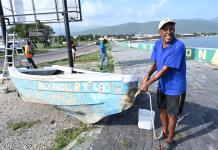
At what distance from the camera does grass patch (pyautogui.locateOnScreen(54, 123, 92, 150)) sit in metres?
4.85

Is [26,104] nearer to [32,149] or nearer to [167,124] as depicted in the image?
[32,149]

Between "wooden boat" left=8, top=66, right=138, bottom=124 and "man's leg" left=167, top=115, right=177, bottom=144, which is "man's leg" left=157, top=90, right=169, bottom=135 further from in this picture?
"wooden boat" left=8, top=66, right=138, bottom=124

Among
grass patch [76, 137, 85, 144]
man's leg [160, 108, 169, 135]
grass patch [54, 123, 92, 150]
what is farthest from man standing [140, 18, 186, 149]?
grass patch [54, 123, 92, 150]

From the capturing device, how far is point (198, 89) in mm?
8500

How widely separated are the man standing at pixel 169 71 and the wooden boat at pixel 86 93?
64cm

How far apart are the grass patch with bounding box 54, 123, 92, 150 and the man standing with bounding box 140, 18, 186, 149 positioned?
5.35 feet

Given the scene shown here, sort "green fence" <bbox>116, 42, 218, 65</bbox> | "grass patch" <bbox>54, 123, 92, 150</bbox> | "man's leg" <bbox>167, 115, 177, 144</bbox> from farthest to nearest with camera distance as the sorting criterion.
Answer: "green fence" <bbox>116, 42, 218, 65</bbox>, "grass patch" <bbox>54, 123, 92, 150</bbox>, "man's leg" <bbox>167, 115, 177, 144</bbox>

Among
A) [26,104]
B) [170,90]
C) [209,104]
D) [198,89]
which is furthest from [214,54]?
[170,90]

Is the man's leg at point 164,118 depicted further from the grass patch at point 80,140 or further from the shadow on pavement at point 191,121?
the grass patch at point 80,140

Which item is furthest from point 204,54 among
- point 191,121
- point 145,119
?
point 145,119

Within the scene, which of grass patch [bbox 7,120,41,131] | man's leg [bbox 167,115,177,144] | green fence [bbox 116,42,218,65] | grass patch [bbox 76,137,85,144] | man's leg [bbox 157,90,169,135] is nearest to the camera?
man's leg [bbox 167,115,177,144]

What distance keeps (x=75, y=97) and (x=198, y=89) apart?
183 inches

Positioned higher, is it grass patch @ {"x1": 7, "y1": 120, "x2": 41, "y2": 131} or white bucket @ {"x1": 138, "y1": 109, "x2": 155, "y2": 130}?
white bucket @ {"x1": 138, "y1": 109, "x2": 155, "y2": 130}

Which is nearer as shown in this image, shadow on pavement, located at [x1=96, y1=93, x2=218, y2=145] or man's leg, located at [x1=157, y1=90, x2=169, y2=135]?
man's leg, located at [x1=157, y1=90, x2=169, y2=135]
